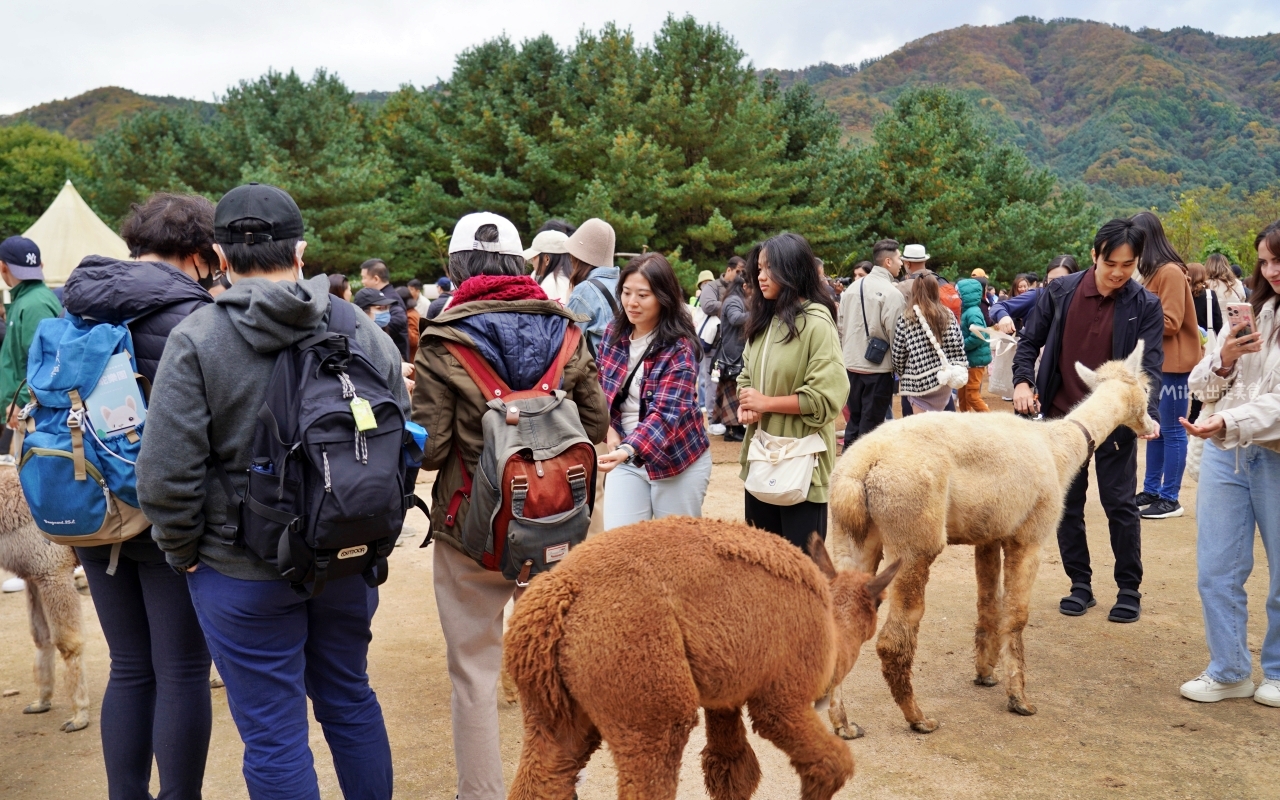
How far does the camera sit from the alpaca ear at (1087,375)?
4.86m

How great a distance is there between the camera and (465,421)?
2.93m

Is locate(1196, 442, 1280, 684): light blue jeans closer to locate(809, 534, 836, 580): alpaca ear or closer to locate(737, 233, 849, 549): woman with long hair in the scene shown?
locate(737, 233, 849, 549): woman with long hair

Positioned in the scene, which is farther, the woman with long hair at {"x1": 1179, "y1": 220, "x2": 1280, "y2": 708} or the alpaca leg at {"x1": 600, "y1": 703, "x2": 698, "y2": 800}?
the woman with long hair at {"x1": 1179, "y1": 220, "x2": 1280, "y2": 708}

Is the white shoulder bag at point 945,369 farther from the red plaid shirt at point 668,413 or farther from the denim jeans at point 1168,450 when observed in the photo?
the red plaid shirt at point 668,413

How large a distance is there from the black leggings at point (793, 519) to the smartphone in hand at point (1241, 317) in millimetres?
2021

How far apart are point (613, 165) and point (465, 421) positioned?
2040 centimetres

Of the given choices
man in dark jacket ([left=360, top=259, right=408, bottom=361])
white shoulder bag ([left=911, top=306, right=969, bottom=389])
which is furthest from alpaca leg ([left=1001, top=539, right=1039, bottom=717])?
man in dark jacket ([left=360, top=259, right=408, bottom=361])

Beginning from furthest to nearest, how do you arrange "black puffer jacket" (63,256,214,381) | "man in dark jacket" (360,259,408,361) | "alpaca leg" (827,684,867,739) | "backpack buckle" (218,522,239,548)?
"man in dark jacket" (360,259,408,361), "alpaca leg" (827,684,867,739), "black puffer jacket" (63,256,214,381), "backpack buckle" (218,522,239,548)

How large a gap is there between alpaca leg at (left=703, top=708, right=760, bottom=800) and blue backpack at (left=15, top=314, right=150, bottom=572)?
1.87 m

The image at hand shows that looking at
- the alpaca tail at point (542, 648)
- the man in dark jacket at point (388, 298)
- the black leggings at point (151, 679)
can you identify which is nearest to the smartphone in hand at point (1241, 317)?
the alpaca tail at point (542, 648)

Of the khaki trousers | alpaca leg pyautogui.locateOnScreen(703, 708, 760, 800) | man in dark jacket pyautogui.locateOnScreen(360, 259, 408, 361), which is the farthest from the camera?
man in dark jacket pyautogui.locateOnScreen(360, 259, 408, 361)

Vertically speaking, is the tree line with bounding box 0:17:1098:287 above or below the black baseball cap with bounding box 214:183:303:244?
above

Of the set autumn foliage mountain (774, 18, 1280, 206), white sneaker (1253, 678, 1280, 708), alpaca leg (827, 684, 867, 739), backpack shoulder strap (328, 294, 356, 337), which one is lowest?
white sneaker (1253, 678, 1280, 708)

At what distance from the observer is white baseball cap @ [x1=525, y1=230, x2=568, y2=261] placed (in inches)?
198
